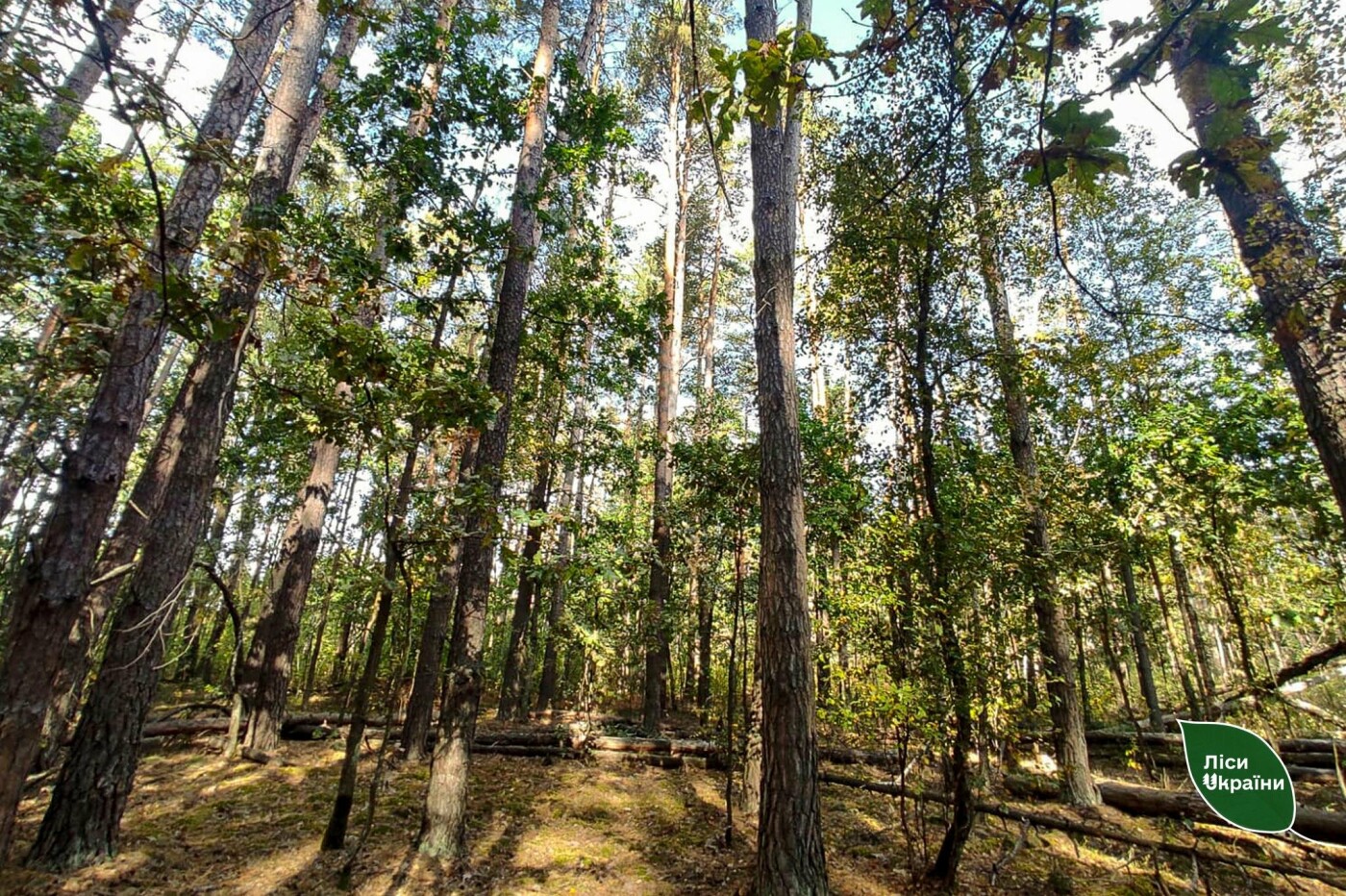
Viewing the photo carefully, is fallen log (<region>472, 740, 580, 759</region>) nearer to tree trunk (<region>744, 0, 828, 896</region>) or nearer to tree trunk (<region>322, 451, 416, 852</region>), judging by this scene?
tree trunk (<region>322, 451, 416, 852</region>)

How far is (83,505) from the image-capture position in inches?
96.7

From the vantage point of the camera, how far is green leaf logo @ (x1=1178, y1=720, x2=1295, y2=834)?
1588mm

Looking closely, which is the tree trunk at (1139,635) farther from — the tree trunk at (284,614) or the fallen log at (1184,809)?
the tree trunk at (284,614)

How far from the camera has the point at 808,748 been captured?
3.77 metres

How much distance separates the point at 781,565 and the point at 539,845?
3.67 metres

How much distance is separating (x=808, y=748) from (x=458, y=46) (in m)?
6.83

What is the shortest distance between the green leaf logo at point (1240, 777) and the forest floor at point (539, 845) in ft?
10.6

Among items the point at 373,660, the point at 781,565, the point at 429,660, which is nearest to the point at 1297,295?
the point at 781,565

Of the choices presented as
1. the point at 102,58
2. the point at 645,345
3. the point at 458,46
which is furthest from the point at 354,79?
the point at 102,58

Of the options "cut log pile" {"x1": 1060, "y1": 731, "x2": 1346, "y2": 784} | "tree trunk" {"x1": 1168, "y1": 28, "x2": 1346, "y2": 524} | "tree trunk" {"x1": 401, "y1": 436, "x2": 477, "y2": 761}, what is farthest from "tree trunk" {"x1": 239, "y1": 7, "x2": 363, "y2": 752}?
"cut log pile" {"x1": 1060, "y1": 731, "x2": 1346, "y2": 784}

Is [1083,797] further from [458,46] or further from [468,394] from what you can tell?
[458,46]

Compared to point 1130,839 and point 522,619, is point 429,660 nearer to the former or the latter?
point 522,619

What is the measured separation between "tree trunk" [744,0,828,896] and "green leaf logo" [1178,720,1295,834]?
2.37 meters

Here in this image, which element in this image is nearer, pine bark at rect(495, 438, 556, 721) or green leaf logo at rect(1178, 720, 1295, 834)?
green leaf logo at rect(1178, 720, 1295, 834)
